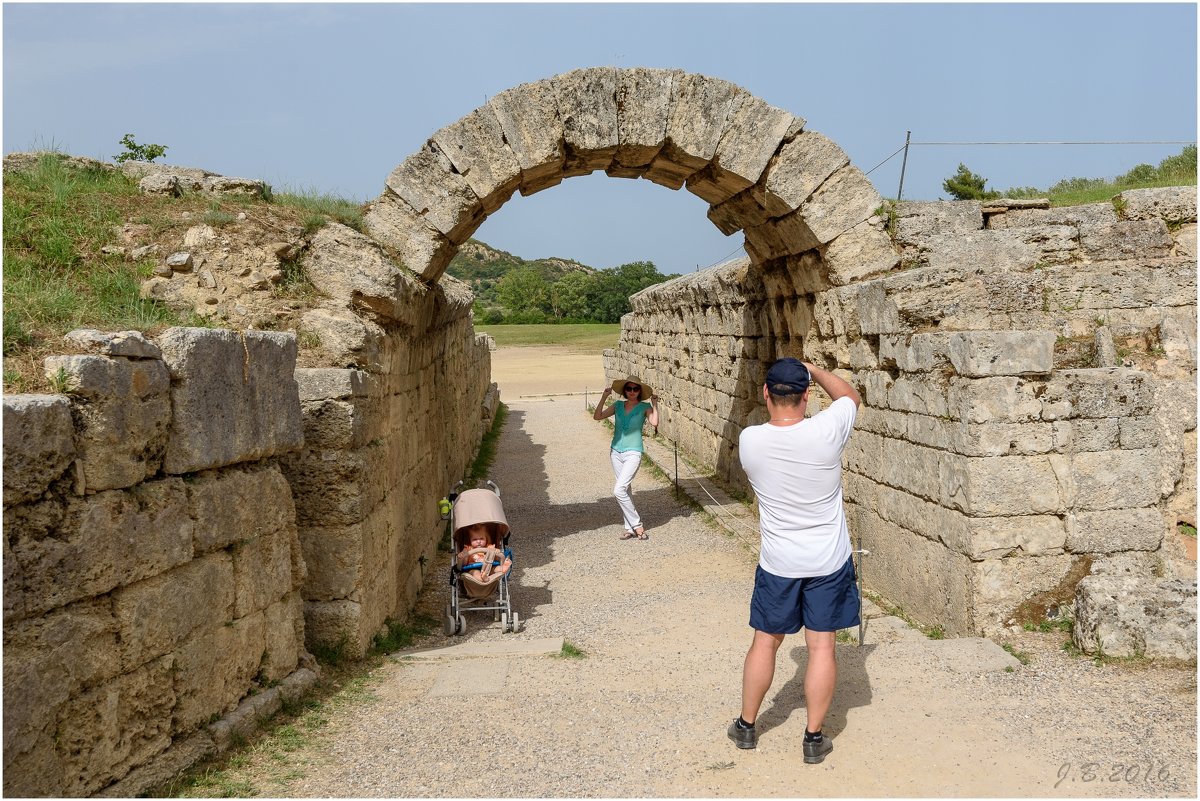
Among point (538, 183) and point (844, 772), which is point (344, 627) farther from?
point (538, 183)

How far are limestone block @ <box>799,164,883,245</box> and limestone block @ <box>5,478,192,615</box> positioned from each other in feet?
18.8

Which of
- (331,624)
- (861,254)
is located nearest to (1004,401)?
(861,254)

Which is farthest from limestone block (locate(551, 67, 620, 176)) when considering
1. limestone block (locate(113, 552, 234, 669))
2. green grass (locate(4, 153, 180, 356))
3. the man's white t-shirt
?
limestone block (locate(113, 552, 234, 669))

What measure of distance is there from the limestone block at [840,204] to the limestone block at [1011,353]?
2476mm

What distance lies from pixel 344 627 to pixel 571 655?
142cm

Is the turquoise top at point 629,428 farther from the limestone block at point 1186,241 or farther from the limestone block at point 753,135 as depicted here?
the limestone block at point 1186,241

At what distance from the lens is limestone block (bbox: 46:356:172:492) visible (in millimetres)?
3324

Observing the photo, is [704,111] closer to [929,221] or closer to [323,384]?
[929,221]

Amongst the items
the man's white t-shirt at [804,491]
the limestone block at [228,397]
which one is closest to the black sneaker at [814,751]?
the man's white t-shirt at [804,491]

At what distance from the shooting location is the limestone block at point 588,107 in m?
7.61

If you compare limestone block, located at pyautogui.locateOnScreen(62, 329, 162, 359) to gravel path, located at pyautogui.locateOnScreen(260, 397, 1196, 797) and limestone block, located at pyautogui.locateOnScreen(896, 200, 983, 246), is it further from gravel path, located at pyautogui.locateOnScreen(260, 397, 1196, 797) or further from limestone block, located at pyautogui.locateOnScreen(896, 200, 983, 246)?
limestone block, located at pyautogui.locateOnScreen(896, 200, 983, 246)

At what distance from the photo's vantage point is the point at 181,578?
12.8 feet

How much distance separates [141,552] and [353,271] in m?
3.26

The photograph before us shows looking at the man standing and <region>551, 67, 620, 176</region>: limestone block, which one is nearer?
the man standing
